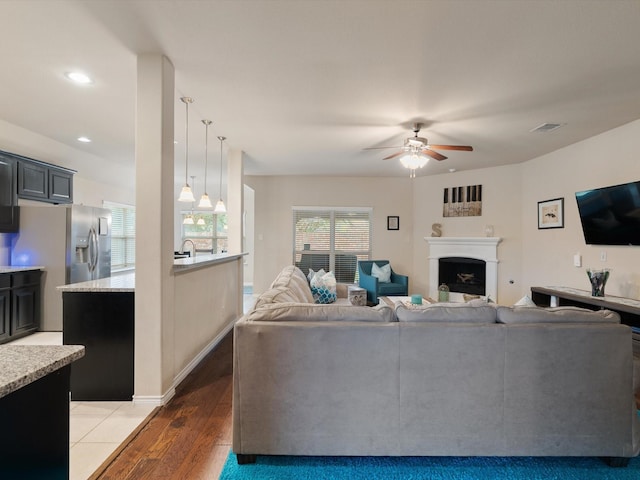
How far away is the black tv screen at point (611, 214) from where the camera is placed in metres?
3.23

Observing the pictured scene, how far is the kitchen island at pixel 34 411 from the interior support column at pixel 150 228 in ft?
4.41

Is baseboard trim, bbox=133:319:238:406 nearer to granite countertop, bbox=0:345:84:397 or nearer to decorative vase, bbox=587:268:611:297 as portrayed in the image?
granite countertop, bbox=0:345:84:397

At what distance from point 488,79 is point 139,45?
266cm

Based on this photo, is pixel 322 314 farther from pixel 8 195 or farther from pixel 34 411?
pixel 8 195

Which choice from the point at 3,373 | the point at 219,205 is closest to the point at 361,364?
the point at 3,373

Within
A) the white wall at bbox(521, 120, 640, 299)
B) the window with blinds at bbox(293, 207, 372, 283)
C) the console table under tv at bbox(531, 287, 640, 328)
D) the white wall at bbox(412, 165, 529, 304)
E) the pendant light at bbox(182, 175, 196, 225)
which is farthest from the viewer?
the window with blinds at bbox(293, 207, 372, 283)

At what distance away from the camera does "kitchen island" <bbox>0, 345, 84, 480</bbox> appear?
0.77 m

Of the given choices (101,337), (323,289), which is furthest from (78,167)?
(323,289)

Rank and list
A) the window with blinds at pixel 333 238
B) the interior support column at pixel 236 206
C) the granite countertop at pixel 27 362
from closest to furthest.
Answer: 1. the granite countertop at pixel 27 362
2. the interior support column at pixel 236 206
3. the window with blinds at pixel 333 238

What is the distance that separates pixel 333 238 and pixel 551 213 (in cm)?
372

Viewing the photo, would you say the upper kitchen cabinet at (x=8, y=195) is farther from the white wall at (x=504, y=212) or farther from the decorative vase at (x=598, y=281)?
the decorative vase at (x=598, y=281)

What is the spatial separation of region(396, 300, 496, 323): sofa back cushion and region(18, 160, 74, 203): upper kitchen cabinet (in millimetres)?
4784

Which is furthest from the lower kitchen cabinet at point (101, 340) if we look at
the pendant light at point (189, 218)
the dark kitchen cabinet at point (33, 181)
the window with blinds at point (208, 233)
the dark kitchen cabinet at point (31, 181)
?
the window with blinds at point (208, 233)

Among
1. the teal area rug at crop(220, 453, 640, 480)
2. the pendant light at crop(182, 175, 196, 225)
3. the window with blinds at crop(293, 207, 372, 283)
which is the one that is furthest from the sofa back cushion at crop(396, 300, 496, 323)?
the window with blinds at crop(293, 207, 372, 283)
